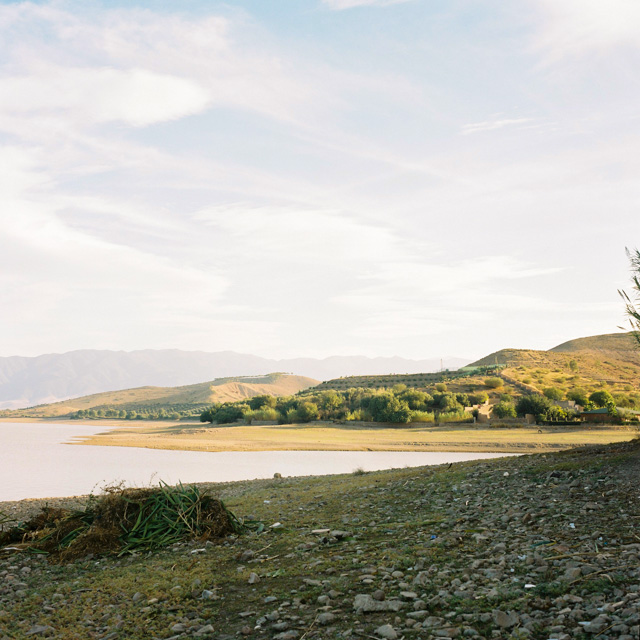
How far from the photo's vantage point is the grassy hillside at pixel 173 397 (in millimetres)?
128875

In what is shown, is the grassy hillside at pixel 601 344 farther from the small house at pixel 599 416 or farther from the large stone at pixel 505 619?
the large stone at pixel 505 619

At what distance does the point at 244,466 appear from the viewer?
27.2 m

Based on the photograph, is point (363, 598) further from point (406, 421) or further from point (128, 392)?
point (128, 392)

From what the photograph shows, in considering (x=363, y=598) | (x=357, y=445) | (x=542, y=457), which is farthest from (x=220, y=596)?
(x=357, y=445)

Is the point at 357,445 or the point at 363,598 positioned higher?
the point at 363,598

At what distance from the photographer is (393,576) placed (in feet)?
17.3

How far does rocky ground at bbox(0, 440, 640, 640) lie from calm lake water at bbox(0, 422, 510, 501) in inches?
474

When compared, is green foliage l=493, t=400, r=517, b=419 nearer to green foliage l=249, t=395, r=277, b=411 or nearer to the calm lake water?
the calm lake water

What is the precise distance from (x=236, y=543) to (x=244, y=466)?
20339 millimetres

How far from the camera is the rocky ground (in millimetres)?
4234

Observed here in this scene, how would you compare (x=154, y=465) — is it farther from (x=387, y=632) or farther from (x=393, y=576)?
(x=387, y=632)

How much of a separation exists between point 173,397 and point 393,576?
143704mm

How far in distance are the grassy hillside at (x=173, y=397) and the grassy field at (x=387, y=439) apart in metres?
64.9

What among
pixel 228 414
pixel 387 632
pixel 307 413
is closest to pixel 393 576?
pixel 387 632
